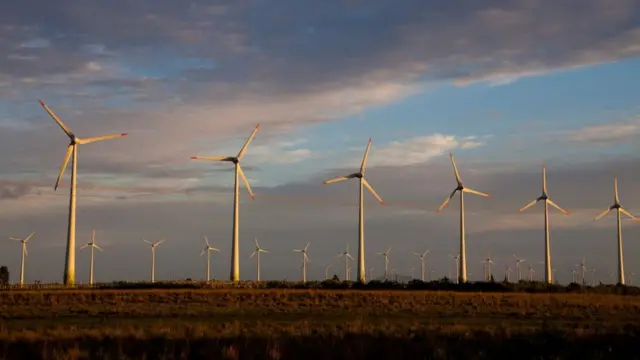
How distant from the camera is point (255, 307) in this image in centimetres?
6469

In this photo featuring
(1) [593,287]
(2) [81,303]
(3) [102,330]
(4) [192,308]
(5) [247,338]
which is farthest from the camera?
(1) [593,287]

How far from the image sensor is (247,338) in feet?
122

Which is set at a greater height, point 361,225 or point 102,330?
point 361,225

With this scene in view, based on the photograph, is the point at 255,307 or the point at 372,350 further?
the point at 255,307

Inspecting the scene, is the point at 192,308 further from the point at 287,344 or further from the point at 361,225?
the point at 361,225

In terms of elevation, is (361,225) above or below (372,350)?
above

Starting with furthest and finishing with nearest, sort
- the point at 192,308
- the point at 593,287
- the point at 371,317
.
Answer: the point at 593,287, the point at 192,308, the point at 371,317

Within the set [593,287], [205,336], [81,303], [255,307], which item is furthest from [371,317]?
[593,287]

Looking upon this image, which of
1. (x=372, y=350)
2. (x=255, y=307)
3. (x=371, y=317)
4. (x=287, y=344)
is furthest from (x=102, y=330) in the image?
(x=255, y=307)

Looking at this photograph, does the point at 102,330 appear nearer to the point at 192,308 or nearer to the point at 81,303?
the point at 192,308

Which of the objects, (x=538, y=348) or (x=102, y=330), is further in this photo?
(x=102, y=330)

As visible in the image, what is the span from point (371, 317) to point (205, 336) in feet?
63.9

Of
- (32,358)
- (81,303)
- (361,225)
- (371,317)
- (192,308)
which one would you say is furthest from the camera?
(361,225)

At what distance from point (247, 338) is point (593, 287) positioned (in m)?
78.1
